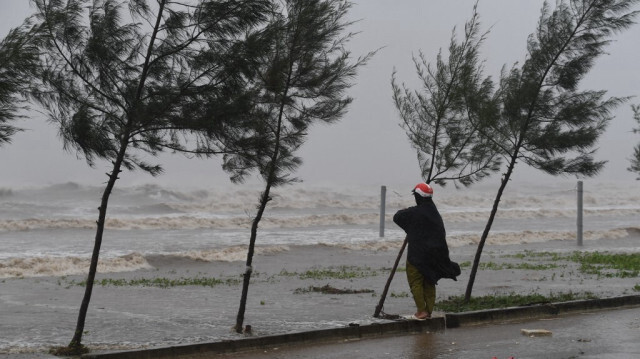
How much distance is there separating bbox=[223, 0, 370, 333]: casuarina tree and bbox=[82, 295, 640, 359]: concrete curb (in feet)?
3.43

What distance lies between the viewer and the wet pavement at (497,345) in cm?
1047

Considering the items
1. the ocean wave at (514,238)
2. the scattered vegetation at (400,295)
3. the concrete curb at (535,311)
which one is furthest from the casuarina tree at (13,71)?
the ocean wave at (514,238)

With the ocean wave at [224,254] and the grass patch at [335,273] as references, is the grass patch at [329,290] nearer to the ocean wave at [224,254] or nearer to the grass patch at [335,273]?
the grass patch at [335,273]

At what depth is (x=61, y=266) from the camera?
28.9m

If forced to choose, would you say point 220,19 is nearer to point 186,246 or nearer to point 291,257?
point 291,257

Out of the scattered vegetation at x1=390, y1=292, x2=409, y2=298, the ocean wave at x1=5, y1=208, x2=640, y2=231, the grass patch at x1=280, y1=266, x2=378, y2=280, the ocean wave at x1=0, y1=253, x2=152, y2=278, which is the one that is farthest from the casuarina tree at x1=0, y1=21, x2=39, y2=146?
the ocean wave at x1=5, y1=208, x2=640, y2=231

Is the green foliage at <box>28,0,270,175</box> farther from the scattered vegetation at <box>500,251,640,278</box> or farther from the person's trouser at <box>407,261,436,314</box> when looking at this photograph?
the scattered vegetation at <box>500,251,640,278</box>

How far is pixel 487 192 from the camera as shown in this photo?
123625mm

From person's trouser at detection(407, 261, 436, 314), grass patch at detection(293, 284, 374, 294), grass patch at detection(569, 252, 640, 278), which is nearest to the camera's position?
person's trouser at detection(407, 261, 436, 314)

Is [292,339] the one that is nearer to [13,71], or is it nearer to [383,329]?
[383,329]

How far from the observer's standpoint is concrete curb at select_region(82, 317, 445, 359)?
1012 cm

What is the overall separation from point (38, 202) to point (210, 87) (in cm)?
7406

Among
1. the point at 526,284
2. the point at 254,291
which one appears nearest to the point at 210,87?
the point at 254,291

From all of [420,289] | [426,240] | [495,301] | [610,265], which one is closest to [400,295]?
[495,301]
